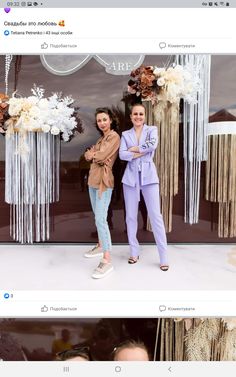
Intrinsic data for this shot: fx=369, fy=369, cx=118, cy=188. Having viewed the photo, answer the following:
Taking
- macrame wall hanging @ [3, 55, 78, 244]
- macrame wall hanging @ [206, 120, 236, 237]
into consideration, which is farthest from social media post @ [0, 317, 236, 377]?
macrame wall hanging @ [206, 120, 236, 237]

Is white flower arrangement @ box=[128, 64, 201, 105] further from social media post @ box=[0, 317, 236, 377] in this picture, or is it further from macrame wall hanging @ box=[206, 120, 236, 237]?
social media post @ box=[0, 317, 236, 377]

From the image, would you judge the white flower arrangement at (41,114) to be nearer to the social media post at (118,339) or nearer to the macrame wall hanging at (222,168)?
the macrame wall hanging at (222,168)

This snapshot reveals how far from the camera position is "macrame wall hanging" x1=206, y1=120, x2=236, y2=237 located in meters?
1.72

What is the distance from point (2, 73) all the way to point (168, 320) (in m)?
1.36

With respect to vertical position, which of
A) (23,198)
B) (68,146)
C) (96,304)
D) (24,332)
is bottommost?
(24,332)

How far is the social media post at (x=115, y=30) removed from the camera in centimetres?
106

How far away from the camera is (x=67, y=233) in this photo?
1.88 meters

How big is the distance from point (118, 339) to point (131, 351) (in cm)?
10

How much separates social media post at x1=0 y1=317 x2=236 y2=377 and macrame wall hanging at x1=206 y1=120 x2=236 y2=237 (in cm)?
56

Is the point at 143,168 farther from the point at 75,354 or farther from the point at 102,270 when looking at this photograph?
the point at 75,354

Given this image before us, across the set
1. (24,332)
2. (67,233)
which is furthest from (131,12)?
(24,332)
